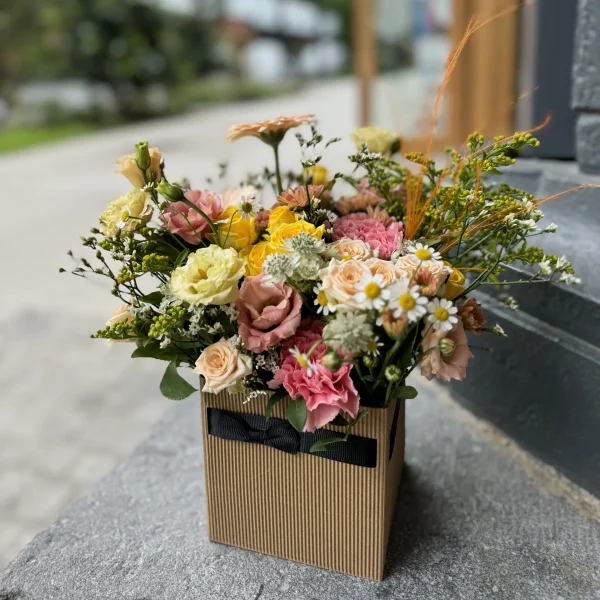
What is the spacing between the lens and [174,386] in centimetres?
91

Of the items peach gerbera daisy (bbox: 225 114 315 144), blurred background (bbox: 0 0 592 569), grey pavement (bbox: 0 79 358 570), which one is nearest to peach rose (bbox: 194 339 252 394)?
peach gerbera daisy (bbox: 225 114 315 144)

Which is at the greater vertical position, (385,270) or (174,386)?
(385,270)

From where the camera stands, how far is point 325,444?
847 mm

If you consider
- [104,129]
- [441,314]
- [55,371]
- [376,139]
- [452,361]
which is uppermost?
[376,139]

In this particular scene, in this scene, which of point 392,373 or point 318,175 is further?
point 318,175

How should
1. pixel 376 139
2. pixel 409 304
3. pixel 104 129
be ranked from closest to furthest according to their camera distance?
pixel 409 304 < pixel 376 139 < pixel 104 129

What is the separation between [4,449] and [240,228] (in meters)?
1.53

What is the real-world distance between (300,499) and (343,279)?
1.18ft

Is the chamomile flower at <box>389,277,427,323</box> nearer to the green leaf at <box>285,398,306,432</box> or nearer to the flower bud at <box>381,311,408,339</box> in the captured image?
the flower bud at <box>381,311,408,339</box>

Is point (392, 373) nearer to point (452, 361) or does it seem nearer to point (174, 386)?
point (452, 361)

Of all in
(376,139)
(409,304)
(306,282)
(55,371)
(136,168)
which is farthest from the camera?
(55,371)

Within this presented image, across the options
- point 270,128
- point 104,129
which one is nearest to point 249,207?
point 270,128

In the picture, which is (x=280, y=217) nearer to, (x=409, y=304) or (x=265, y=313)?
(x=265, y=313)

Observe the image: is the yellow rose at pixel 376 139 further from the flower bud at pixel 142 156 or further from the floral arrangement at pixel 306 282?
the flower bud at pixel 142 156
